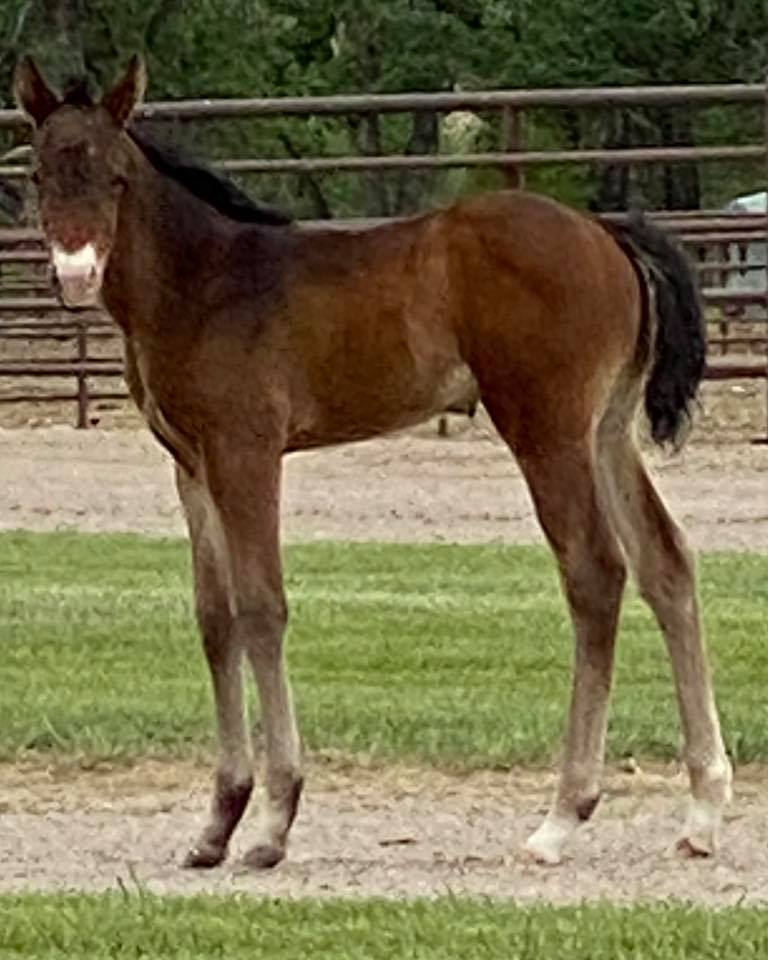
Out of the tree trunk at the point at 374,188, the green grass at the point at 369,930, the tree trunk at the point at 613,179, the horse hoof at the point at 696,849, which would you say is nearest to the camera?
the green grass at the point at 369,930

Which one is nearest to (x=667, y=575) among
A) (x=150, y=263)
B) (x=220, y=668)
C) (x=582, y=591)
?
(x=582, y=591)

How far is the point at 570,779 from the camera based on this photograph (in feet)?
26.9

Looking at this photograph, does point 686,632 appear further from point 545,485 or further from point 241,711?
point 241,711

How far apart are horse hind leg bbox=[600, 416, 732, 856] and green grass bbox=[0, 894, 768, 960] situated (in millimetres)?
1214

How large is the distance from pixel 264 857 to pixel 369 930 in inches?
50.1

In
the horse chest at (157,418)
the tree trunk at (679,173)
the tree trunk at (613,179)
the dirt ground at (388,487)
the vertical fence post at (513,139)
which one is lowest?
the tree trunk at (679,173)

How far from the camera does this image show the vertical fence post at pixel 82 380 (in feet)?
78.0

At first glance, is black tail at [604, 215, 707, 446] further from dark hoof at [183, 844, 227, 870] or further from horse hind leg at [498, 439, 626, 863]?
dark hoof at [183, 844, 227, 870]

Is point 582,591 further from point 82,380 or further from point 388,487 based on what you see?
point 82,380

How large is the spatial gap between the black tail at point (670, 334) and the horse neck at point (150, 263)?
1.11 metres

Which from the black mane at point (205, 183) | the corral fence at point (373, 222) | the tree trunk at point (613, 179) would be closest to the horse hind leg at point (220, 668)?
the black mane at point (205, 183)

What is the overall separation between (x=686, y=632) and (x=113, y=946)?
225cm

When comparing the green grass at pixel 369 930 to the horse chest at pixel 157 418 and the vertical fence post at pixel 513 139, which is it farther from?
the vertical fence post at pixel 513 139

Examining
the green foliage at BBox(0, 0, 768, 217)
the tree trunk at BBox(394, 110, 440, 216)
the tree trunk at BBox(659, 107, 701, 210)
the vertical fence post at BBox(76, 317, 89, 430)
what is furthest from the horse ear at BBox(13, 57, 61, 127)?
the tree trunk at BBox(659, 107, 701, 210)
